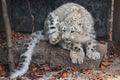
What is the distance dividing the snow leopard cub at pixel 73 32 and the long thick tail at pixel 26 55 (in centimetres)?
22

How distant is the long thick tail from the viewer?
18.0 feet

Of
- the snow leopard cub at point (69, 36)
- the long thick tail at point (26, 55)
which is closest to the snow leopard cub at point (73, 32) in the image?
the snow leopard cub at point (69, 36)

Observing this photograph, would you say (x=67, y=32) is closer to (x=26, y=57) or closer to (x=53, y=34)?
(x=53, y=34)

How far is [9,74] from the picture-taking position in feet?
17.9

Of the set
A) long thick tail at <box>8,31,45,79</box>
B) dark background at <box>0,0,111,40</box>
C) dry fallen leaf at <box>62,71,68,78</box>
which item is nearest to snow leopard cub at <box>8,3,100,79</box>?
long thick tail at <box>8,31,45,79</box>

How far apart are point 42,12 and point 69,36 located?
1.55 metres

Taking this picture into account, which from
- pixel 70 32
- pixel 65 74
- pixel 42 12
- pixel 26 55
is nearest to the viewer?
pixel 65 74

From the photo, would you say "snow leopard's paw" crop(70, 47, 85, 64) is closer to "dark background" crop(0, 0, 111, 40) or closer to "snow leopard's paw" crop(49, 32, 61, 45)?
"snow leopard's paw" crop(49, 32, 61, 45)

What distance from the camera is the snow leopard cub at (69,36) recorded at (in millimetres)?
5762

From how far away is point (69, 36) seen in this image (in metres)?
5.75

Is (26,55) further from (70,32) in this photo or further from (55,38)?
(70,32)

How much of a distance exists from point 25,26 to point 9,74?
76.3 inches

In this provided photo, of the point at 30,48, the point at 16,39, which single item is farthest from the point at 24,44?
the point at 16,39

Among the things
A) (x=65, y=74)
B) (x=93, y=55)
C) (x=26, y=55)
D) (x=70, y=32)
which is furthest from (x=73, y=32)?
(x=26, y=55)
